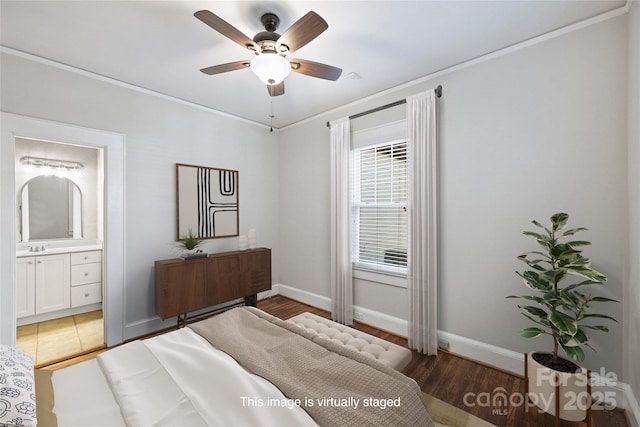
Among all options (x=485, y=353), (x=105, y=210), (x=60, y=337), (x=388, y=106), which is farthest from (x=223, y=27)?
(x=60, y=337)

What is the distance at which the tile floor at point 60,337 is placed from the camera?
2584 millimetres

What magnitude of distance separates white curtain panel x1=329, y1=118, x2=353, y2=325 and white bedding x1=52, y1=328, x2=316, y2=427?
2.01 metres

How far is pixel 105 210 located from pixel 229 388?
2.48 m

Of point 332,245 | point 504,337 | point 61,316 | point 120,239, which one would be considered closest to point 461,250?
point 504,337

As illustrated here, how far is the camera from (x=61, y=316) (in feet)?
11.3

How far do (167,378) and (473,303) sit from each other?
247cm

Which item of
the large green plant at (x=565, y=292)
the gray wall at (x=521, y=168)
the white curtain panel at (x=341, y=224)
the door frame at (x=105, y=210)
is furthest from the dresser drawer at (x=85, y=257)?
the large green plant at (x=565, y=292)

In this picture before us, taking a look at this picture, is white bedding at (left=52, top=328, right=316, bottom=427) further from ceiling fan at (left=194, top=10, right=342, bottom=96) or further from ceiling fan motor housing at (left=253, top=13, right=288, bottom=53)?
ceiling fan motor housing at (left=253, top=13, right=288, bottom=53)

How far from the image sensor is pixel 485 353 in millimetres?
2361

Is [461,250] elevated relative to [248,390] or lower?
elevated

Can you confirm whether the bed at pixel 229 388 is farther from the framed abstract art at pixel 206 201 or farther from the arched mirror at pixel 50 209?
the arched mirror at pixel 50 209

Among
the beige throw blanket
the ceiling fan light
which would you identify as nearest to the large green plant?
the beige throw blanket

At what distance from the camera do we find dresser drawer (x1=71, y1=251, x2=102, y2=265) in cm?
348

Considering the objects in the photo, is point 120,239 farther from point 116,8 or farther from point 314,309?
point 314,309
